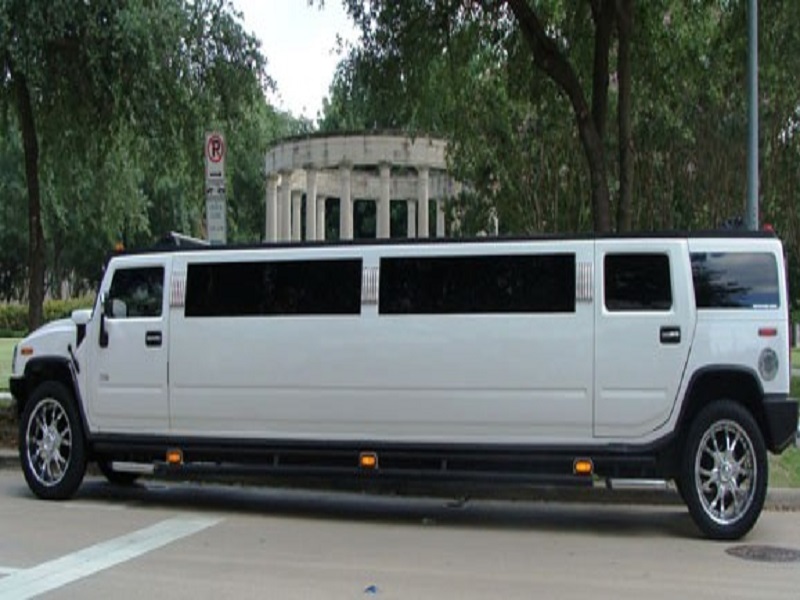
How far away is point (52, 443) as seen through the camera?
9672 millimetres

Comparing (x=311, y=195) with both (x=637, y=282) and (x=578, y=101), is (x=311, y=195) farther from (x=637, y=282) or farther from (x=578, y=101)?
(x=637, y=282)

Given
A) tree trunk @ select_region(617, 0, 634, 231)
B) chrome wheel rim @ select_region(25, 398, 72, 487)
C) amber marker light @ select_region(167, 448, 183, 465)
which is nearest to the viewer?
amber marker light @ select_region(167, 448, 183, 465)

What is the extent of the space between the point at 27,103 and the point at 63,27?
1883 millimetres

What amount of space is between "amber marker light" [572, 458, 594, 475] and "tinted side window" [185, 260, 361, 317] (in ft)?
7.15

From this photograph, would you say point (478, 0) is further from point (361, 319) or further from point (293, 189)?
point (293, 189)

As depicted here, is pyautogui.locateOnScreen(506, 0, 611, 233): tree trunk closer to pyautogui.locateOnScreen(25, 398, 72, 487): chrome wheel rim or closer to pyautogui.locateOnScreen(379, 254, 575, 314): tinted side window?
pyautogui.locateOnScreen(379, 254, 575, 314): tinted side window

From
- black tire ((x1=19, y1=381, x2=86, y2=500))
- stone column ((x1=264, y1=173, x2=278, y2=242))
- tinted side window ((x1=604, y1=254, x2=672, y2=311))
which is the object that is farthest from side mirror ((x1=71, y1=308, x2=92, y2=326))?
stone column ((x1=264, y1=173, x2=278, y2=242))

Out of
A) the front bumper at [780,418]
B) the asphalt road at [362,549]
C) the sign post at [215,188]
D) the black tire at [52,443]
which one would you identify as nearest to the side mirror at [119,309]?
the black tire at [52,443]

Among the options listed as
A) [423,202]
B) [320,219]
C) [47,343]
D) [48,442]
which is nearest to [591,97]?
[47,343]

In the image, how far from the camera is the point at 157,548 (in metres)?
7.68

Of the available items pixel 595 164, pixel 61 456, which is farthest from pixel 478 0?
pixel 61 456

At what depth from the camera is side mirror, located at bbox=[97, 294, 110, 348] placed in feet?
31.0

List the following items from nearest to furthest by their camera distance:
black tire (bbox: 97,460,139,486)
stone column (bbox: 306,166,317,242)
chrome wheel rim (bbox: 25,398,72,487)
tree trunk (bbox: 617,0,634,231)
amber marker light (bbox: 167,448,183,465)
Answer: amber marker light (bbox: 167,448,183,465)
chrome wheel rim (bbox: 25,398,72,487)
black tire (bbox: 97,460,139,486)
tree trunk (bbox: 617,0,634,231)
stone column (bbox: 306,166,317,242)

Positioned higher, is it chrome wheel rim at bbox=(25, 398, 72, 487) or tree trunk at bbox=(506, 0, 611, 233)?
tree trunk at bbox=(506, 0, 611, 233)
